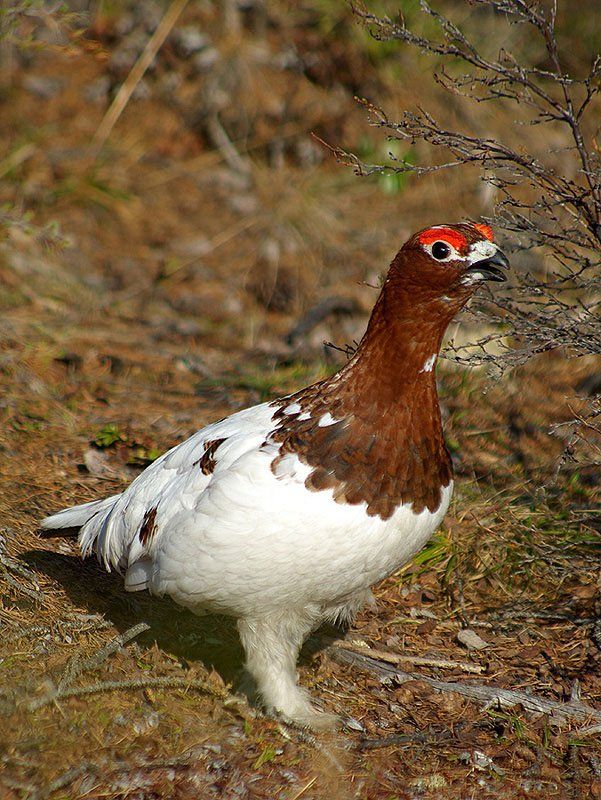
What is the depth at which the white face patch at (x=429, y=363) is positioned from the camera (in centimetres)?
318

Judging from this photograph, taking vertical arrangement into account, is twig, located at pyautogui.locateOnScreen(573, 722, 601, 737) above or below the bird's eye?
below

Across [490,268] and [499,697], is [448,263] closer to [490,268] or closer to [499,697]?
[490,268]

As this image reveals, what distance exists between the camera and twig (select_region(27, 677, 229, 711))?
294 cm

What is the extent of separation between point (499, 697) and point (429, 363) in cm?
133

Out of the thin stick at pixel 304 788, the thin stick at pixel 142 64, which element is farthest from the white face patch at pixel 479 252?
the thin stick at pixel 142 64

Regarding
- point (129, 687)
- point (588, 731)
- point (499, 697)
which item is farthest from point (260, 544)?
point (588, 731)

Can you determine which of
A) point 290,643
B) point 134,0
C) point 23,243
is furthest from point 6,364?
point 134,0

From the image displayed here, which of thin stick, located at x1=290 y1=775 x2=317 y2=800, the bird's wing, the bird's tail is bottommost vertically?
thin stick, located at x1=290 y1=775 x2=317 y2=800

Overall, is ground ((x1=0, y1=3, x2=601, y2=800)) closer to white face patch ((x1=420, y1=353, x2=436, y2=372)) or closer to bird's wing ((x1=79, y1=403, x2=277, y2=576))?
bird's wing ((x1=79, y1=403, x2=277, y2=576))

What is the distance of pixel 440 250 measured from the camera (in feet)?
9.97

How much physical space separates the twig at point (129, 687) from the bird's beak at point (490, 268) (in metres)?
1.74

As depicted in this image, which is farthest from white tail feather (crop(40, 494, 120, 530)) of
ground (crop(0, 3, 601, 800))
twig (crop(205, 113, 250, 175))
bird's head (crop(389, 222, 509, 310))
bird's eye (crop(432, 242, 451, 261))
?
twig (crop(205, 113, 250, 175))

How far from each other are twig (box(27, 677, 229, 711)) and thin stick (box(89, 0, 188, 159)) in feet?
19.8

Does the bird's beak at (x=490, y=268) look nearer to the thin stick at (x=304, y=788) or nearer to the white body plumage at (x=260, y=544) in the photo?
the white body plumage at (x=260, y=544)
